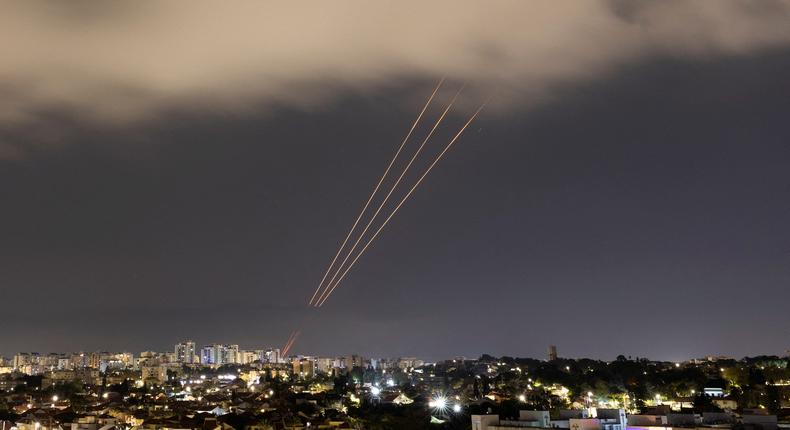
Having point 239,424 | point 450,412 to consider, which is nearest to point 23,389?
point 239,424

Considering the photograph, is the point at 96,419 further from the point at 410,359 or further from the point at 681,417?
the point at 410,359

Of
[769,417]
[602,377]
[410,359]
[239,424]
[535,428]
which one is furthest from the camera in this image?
[410,359]

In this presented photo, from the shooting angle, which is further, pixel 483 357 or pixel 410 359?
pixel 410 359

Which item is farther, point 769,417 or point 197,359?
point 197,359

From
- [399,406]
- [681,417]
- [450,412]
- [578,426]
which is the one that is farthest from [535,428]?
[399,406]

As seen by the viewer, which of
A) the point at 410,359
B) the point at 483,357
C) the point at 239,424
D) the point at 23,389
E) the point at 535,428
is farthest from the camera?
the point at 410,359

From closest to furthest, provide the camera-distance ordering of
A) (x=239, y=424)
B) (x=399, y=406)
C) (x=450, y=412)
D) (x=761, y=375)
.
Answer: (x=239, y=424) → (x=450, y=412) → (x=399, y=406) → (x=761, y=375)

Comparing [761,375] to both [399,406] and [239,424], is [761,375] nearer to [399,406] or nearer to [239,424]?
[399,406]

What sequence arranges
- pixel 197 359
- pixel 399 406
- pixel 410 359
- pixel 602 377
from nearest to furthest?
pixel 399 406, pixel 602 377, pixel 197 359, pixel 410 359
